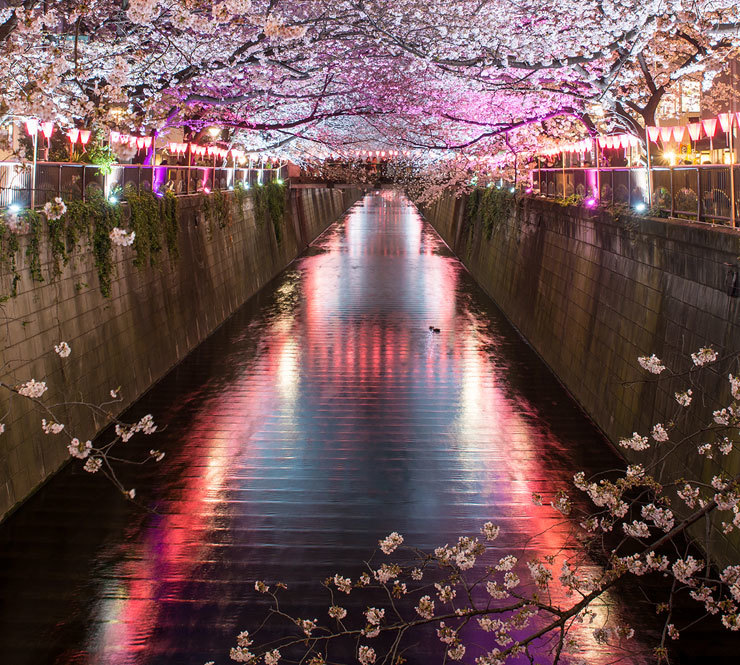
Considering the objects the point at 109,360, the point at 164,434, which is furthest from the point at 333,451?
the point at 109,360

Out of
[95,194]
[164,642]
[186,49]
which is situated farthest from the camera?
[186,49]

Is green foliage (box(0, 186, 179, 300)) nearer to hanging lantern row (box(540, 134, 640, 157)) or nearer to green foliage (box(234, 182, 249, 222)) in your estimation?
green foliage (box(234, 182, 249, 222))

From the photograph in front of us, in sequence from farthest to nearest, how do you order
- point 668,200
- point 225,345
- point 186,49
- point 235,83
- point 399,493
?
point 235,83 < point 225,345 < point 186,49 < point 668,200 < point 399,493

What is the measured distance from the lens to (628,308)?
31.1 feet

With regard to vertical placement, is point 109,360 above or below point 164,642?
above

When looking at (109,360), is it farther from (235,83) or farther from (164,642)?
(235,83)

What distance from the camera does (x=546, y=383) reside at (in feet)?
41.1

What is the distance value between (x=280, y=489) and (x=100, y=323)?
3.44m

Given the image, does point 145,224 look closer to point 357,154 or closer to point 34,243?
point 34,243

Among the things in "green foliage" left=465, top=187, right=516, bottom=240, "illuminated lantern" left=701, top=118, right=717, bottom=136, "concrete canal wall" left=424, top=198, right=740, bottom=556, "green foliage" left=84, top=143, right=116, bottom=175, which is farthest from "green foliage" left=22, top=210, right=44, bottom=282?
"green foliage" left=465, top=187, right=516, bottom=240

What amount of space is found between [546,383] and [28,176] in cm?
767

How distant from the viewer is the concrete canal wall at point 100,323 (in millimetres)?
7473

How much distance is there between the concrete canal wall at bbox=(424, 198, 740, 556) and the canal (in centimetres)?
62

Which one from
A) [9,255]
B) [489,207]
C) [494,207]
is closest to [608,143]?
[494,207]
